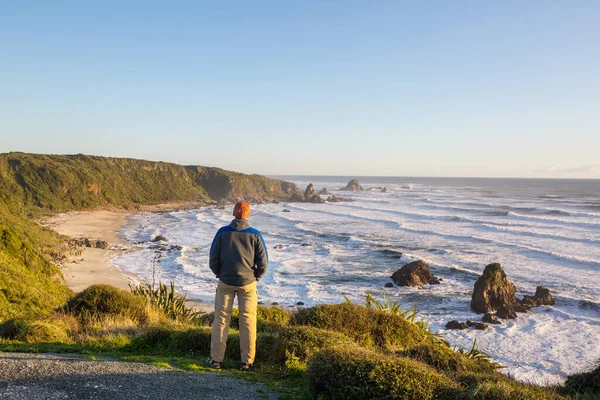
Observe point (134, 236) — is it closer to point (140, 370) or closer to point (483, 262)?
point (483, 262)

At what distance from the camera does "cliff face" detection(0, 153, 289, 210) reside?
60.9 metres

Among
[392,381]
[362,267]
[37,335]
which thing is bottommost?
[362,267]

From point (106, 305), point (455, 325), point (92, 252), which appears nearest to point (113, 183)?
point (92, 252)

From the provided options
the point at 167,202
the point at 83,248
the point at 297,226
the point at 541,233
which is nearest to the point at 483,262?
the point at 541,233

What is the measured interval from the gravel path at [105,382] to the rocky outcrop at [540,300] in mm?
19334

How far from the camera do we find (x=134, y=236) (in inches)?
1644

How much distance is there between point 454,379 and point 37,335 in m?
6.25

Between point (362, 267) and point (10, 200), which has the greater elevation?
point (10, 200)

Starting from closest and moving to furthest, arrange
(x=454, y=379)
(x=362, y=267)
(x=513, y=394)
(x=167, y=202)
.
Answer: (x=513, y=394), (x=454, y=379), (x=362, y=267), (x=167, y=202)

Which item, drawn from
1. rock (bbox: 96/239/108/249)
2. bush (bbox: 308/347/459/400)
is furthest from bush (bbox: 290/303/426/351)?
rock (bbox: 96/239/108/249)

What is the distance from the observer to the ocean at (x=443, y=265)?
1717cm

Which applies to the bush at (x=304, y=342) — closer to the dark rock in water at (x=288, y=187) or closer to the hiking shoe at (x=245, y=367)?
the hiking shoe at (x=245, y=367)

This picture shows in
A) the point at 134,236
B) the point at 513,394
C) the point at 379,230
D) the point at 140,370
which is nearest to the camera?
the point at 513,394

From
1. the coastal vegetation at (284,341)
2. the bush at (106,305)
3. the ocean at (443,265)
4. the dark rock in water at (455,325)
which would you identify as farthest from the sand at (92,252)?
the dark rock in water at (455,325)
